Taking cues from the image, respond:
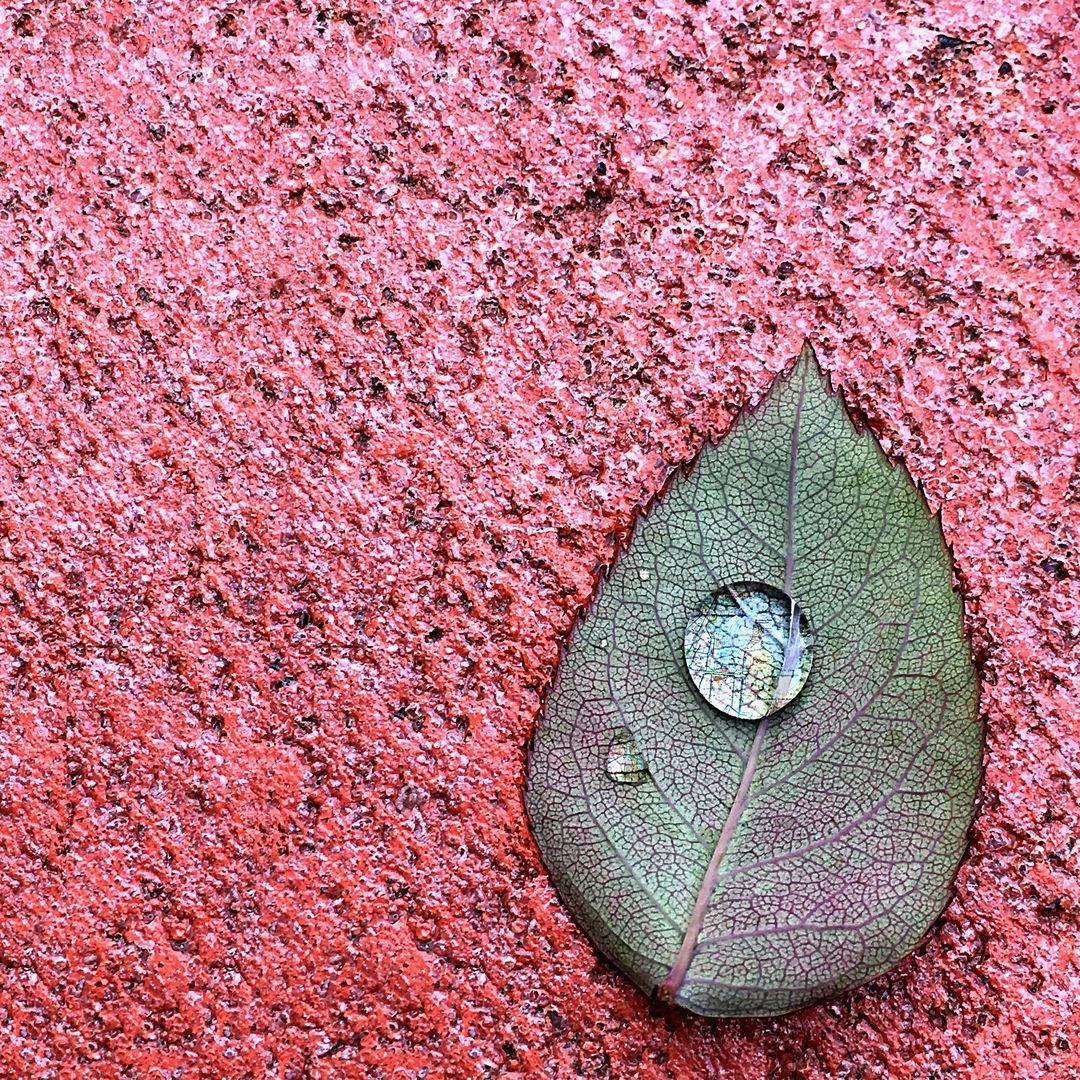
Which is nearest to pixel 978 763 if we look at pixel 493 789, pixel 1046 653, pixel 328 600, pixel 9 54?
pixel 1046 653

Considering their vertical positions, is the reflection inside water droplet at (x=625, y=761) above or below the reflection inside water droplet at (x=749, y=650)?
below

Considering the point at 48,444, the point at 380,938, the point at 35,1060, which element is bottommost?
the point at 35,1060

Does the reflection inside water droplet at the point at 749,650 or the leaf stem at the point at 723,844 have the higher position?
the reflection inside water droplet at the point at 749,650

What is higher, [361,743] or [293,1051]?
→ [361,743]

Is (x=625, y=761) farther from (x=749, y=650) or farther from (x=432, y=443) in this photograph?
(x=432, y=443)

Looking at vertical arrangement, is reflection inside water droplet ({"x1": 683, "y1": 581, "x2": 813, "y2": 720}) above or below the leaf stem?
above

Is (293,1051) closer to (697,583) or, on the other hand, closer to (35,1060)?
(35,1060)
